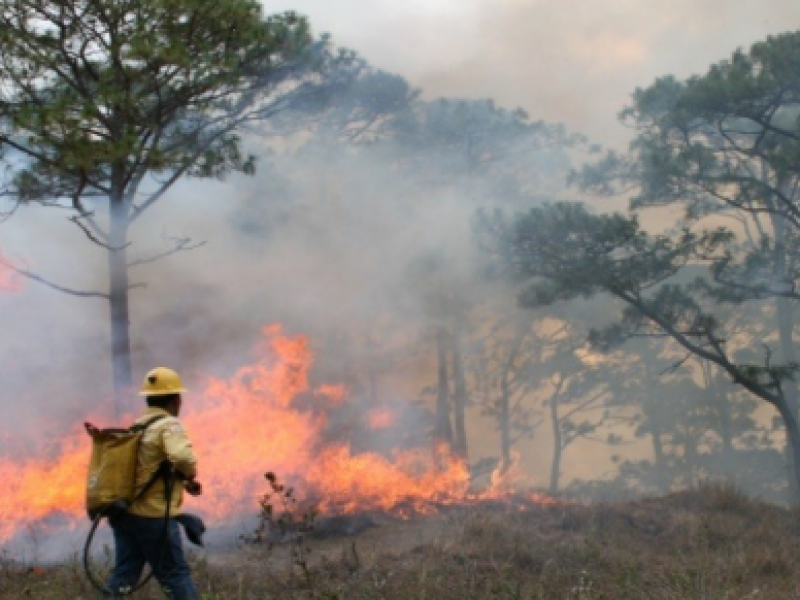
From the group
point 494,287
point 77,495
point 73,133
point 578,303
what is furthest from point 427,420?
point 73,133

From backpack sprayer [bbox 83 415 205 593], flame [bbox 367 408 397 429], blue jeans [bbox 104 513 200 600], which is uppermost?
flame [bbox 367 408 397 429]

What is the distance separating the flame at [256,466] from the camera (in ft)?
35.4

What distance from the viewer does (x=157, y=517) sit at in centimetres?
507

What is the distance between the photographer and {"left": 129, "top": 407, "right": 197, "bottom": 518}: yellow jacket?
16.3 ft

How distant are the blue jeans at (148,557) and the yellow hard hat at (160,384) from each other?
0.75 meters

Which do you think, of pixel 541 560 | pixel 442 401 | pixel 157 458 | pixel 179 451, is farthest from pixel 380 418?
pixel 179 451

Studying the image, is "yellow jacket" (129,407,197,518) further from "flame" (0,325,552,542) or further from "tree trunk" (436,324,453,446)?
"tree trunk" (436,324,453,446)

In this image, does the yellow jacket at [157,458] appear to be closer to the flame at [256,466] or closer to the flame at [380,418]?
the flame at [256,466]

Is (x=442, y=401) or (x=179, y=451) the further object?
(x=442, y=401)

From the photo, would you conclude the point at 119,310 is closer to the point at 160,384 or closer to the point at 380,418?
the point at 160,384

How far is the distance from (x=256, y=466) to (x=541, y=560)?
17.4 feet

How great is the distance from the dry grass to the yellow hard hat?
140 cm

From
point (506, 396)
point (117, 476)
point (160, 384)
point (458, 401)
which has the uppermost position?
point (506, 396)

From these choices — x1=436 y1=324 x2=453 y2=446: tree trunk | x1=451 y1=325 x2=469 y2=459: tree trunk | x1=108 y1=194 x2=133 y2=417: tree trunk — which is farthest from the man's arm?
x1=436 y1=324 x2=453 y2=446: tree trunk
